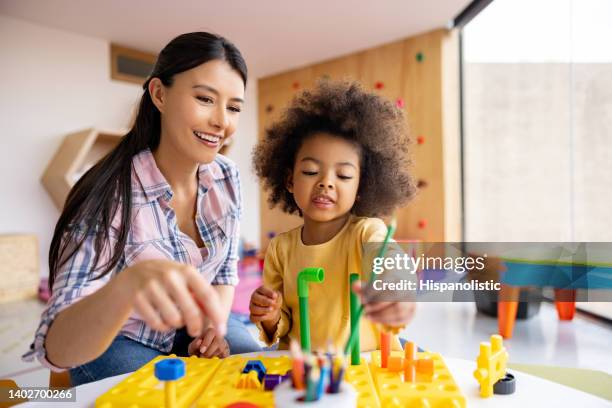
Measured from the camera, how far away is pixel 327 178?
68cm

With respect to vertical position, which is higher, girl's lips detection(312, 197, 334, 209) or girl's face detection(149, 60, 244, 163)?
girl's face detection(149, 60, 244, 163)

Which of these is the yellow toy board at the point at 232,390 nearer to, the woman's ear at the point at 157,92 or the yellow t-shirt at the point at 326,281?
the yellow t-shirt at the point at 326,281

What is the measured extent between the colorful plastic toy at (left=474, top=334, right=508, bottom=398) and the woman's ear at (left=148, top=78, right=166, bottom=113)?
2.01 feet

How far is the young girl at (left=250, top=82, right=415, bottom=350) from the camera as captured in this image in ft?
2.21

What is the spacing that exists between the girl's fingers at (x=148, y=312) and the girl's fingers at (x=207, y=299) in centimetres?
4

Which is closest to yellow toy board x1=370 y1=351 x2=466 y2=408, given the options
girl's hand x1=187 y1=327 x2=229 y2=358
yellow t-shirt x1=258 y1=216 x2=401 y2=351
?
yellow t-shirt x1=258 y1=216 x2=401 y2=351

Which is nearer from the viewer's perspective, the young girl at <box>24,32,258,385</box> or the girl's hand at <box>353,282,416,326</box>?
the girl's hand at <box>353,282,416,326</box>

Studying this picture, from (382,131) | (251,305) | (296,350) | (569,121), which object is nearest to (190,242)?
(251,305)

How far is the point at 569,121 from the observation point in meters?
2.10

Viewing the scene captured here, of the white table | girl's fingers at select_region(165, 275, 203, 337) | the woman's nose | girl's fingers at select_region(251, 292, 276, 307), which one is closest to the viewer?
girl's fingers at select_region(165, 275, 203, 337)

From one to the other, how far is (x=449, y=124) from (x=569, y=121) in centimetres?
75

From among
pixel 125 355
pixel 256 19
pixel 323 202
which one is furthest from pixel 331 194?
pixel 256 19

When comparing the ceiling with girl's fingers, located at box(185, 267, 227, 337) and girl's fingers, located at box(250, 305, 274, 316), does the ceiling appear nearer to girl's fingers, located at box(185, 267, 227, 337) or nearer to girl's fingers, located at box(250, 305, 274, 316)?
girl's fingers, located at box(250, 305, 274, 316)

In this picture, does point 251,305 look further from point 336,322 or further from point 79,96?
point 79,96
